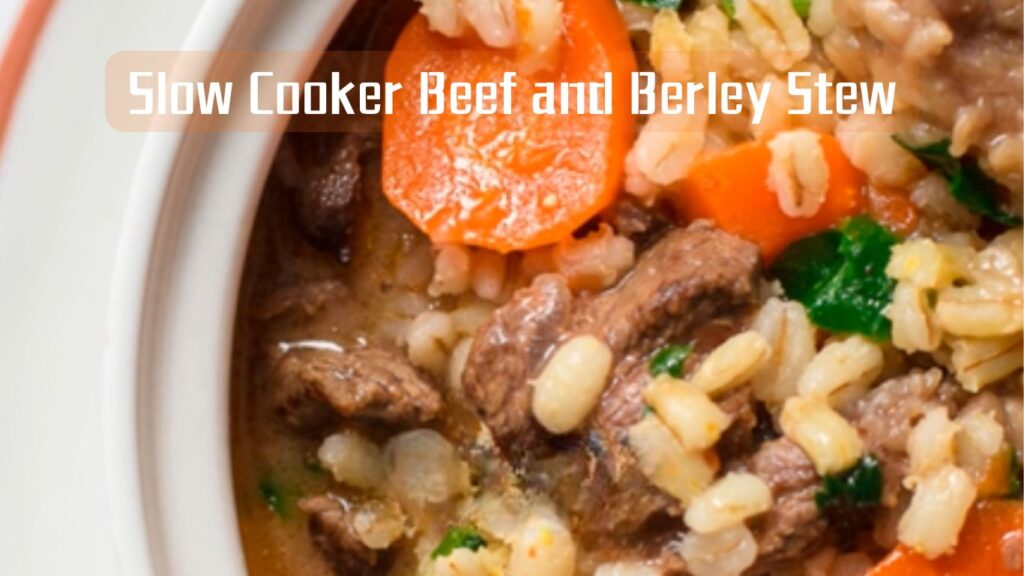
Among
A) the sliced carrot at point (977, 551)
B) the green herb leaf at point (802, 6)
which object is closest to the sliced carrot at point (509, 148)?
the green herb leaf at point (802, 6)

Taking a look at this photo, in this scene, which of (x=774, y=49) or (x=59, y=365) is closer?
(x=774, y=49)

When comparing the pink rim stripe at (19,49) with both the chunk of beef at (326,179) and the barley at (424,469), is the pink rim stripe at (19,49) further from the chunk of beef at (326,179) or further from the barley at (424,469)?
the barley at (424,469)

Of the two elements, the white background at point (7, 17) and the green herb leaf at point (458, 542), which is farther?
the white background at point (7, 17)

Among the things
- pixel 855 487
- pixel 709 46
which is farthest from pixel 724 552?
pixel 709 46

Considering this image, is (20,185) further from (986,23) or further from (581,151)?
(986,23)

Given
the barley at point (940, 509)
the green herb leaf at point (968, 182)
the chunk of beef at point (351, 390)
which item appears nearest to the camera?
the barley at point (940, 509)

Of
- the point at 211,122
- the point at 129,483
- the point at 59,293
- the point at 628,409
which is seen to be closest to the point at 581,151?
the point at 628,409
